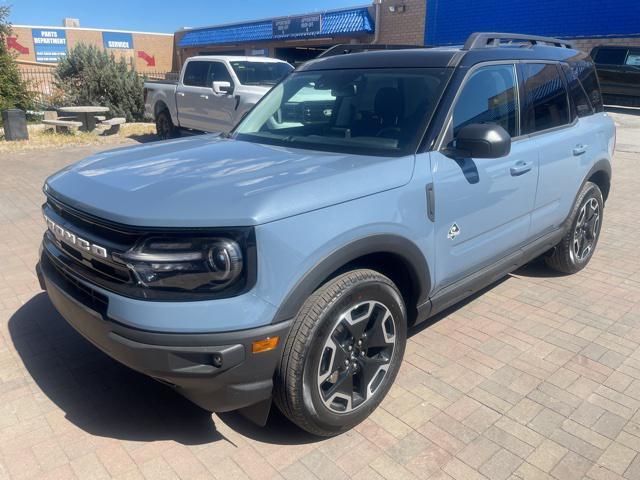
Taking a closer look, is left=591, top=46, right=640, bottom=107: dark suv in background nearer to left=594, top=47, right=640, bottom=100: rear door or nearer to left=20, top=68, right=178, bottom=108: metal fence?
left=594, top=47, right=640, bottom=100: rear door

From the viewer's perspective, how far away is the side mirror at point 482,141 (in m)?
2.96

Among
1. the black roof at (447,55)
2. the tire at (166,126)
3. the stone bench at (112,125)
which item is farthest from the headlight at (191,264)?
the stone bench at (112,125)

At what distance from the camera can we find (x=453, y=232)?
124 inches

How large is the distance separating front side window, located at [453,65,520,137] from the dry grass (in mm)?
11010

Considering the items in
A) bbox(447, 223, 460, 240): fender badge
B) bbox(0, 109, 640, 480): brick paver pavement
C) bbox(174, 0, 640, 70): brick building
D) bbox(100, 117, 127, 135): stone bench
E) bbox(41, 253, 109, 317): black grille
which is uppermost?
bbox(174, 0, 640, 70): brick building

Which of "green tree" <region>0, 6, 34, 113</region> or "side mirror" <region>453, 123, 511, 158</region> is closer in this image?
"side mirror" <region>453, 123, 511, 158</region>

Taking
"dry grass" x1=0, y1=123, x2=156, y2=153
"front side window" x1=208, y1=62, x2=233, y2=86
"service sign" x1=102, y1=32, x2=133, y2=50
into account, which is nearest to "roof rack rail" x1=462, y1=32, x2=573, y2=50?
"front side window" x1=208, y1=62, x2=233, y2=86

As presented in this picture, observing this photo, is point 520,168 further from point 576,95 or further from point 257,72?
point 257,72

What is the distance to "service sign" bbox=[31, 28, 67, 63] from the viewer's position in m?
41.5

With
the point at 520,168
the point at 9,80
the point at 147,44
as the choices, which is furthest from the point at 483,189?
the point at 147,44

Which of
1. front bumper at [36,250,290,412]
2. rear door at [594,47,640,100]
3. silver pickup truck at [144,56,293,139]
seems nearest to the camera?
front bumper at [36,250,290,412]

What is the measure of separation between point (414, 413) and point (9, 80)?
15.2m

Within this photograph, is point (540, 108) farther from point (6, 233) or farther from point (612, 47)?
point (612, 47)

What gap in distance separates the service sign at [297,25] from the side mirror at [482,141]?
81.2 ft
